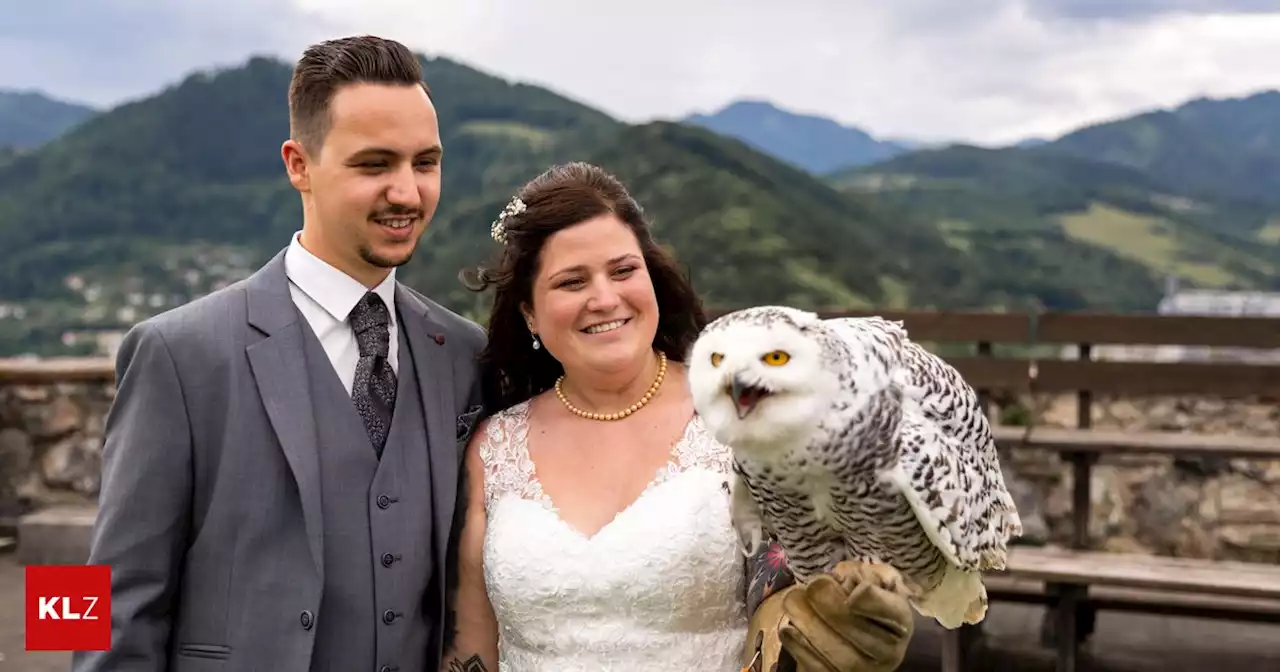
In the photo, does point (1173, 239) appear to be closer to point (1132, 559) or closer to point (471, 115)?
point (1132, 559)

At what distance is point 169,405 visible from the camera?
4.95ft

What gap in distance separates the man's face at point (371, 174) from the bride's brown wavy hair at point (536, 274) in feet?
0.84

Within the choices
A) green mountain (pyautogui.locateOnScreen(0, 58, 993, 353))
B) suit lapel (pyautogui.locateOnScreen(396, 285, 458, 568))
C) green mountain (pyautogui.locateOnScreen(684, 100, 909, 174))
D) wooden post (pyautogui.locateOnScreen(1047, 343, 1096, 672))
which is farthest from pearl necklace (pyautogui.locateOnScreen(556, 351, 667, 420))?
green mountain (pyautogui.locateOnScreen(684, 100, 909, 174))

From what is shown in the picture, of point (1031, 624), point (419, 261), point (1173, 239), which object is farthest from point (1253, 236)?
point (419, 261)

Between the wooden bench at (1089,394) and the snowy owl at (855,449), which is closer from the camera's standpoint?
the snowy owl at (855,449)

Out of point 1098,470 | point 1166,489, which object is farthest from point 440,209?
point 1166,489

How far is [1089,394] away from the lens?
15.8ft

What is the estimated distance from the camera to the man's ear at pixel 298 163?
1.59 metres

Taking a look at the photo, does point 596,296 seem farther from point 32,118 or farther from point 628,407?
point 32,118

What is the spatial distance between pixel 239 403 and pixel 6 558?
4.41 meters

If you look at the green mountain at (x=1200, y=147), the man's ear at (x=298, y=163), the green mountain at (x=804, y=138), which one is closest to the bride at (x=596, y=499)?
the man's ear at (x=298, y=163)

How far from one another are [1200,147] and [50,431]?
8.18 m

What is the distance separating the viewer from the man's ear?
159 centimetres

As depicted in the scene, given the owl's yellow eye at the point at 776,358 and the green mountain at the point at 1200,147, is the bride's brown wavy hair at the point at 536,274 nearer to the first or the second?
the owl's yellow eye at the point at 776,358
